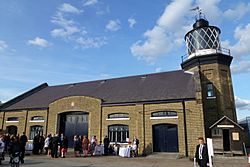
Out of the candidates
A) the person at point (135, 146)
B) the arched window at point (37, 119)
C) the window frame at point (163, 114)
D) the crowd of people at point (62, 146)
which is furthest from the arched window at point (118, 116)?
the arched window at point (37, 119)

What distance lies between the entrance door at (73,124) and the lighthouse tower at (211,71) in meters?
11.6

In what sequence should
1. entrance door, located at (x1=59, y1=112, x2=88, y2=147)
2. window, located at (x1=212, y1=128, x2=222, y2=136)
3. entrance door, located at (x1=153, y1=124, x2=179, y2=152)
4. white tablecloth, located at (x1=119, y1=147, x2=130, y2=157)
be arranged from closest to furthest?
white tablecloth, located at (x1=119, y1=147, x2=130, y2=157)
window, located at (x1=212, y1=128, x2=222, y2=136)
entrance door, located at (x1=153, y1=124, x2=179, y2=152)
entrance door, located at (x1=59, y1=112, x2=88, y2=147)

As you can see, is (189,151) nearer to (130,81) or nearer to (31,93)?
(130,81)

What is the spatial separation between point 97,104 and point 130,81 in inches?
214

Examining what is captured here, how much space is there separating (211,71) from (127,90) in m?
8.45

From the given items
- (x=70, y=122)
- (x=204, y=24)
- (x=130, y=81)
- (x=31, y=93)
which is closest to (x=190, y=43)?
(x=204, y=24)

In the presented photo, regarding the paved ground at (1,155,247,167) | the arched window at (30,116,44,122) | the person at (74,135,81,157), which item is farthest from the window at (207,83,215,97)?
the arched window at (30,116,44,122)

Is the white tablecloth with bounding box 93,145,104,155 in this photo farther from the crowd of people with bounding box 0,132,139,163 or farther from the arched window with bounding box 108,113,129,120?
the arched window with bounding box 108,113,129,120

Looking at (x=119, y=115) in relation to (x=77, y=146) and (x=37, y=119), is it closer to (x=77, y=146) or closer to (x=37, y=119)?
(x=77, y=146)

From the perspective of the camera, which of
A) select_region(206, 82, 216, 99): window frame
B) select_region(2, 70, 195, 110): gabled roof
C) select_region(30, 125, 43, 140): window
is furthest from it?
select_region(30, 125, 43, 140): window

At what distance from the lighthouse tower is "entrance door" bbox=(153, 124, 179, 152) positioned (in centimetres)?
304

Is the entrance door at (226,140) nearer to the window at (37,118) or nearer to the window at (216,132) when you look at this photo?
the window at (216,132)

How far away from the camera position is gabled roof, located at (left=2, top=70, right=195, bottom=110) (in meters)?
19.7

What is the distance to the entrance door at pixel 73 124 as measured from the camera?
884 inches
